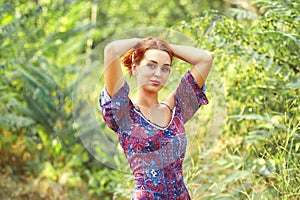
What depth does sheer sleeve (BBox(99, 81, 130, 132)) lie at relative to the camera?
2.04 meters

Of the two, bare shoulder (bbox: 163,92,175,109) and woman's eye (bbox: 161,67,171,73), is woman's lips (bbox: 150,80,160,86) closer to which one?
woman's eye (bbox: 161,67,171,73)

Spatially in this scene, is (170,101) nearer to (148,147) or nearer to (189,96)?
(189,96)

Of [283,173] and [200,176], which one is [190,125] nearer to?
[283,173]

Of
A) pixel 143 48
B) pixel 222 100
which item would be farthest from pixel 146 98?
pixel 222 100

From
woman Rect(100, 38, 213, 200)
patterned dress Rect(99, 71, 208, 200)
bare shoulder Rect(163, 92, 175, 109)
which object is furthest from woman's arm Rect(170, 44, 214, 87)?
patterned dress Rect(99, 71, 208, 200)

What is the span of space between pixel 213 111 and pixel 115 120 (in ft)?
1.52

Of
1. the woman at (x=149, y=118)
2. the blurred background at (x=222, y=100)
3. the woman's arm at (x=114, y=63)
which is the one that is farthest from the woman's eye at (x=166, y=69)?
the blurred background at (x=222, y=100)

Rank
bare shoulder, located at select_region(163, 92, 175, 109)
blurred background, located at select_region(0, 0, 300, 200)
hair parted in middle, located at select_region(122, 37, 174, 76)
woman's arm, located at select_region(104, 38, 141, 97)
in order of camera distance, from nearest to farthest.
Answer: woman's arm, located at select_region(104, 38, 141, 97)
hair parted in middle, located at select_region(122, 37, 174, 76)
bare shoulder, located at select_region(163, 92, 175, 109)
blurred background, located at select_region(0, 0, 300, 200)

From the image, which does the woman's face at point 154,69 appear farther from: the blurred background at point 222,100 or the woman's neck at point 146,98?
the blurred background at point 222,100

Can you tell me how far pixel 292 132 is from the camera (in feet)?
10.3

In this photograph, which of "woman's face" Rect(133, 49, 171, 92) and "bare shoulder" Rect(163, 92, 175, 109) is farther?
"bare shoulder" Rect(163, 92, 175, 109)

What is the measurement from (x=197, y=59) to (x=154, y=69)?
0.65ft

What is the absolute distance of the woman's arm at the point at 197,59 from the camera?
214cm

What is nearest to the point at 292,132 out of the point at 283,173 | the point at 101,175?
the point at 283,173
